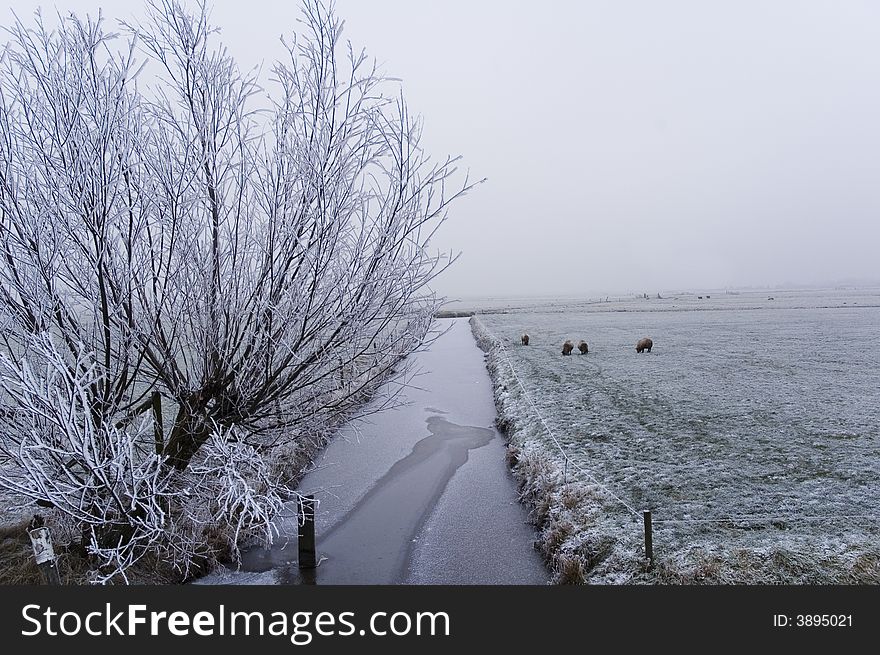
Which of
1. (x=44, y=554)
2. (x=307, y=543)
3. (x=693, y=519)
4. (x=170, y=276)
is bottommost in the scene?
(x=307, y=543)

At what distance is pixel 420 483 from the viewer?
508 inches

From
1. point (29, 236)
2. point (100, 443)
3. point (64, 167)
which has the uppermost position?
point (64, 167)

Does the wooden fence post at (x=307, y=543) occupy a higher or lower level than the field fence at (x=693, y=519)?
lower

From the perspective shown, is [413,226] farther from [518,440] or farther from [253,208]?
[518,440]

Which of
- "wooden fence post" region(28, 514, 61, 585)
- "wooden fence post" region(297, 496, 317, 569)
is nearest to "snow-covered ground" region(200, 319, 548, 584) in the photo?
"wooden fence post" region(297, 496, 317, 569)

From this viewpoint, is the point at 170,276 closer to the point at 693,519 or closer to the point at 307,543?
the point at 307,543

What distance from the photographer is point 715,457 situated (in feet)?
37.3

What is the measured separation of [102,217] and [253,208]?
1.61 meters

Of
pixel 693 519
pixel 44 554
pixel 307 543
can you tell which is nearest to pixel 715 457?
pixel 693 519

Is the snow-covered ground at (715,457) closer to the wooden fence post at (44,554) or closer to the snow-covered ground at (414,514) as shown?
the snow-covered ground at (414,514)

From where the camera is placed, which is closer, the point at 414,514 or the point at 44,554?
the point at 44,554

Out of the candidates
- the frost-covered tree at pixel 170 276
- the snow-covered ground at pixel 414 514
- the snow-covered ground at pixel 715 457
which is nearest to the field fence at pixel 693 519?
the snow-covered ground at pixel 715 457

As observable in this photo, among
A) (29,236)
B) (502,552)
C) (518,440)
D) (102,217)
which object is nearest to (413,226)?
(102,217)

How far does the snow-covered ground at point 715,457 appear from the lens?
24.1 ft
